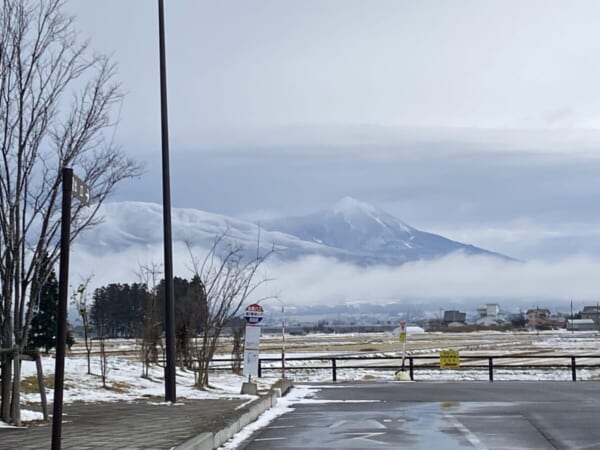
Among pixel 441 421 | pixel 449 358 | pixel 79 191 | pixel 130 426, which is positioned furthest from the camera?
pixel 449 358

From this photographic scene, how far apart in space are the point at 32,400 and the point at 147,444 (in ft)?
21.9

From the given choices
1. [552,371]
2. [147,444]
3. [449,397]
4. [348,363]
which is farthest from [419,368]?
[147,444]

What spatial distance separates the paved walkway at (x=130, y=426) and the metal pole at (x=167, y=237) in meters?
0.59

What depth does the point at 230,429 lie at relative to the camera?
526 inches

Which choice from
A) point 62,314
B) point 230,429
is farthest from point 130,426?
point 62,314

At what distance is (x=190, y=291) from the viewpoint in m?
28.7

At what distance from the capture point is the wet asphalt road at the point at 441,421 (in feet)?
40.8

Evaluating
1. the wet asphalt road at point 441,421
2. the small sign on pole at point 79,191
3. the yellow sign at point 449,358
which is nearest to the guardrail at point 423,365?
the yellow sign at point 449,358

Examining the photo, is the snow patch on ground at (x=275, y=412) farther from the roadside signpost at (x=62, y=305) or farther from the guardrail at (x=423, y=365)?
the roadside signpost at (x=62, y=305)

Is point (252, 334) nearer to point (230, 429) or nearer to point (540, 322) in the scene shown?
point (230, 429)

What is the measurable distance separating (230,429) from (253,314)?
288 inches

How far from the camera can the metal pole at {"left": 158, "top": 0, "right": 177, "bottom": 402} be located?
17.7 m

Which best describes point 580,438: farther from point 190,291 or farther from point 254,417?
point 190,291

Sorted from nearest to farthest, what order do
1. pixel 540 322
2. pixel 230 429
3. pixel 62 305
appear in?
pixel 62 305, pixel 230 429, pixel 540 322
